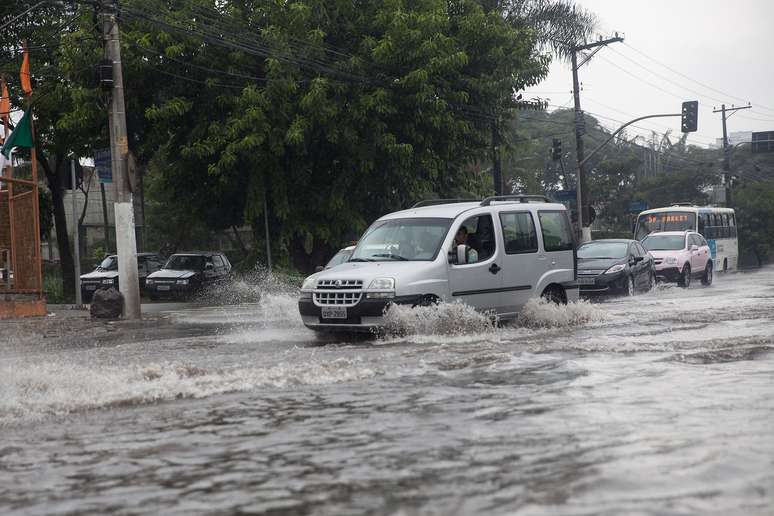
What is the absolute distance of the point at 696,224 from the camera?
37.2 metres

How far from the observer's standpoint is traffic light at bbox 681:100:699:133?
1431 inches

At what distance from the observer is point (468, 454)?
227 inches

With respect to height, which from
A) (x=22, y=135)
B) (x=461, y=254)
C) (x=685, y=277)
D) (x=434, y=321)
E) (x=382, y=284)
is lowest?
(x=685, y=277)

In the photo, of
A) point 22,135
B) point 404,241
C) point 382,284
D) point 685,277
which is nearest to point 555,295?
point 404,241

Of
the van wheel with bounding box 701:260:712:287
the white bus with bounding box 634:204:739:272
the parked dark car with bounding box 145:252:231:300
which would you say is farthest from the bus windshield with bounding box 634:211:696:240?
the parked dark car with bounding box 145:252:231:300

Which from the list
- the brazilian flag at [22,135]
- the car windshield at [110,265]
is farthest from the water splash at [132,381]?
the car windshield at [110,265]

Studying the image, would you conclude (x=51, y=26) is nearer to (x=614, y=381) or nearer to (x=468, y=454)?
(x=614, y=381)

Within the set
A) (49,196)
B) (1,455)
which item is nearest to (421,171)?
(49,196)

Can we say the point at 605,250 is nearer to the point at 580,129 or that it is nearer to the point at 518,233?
the point at 518,233

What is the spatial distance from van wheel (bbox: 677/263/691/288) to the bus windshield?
867cm

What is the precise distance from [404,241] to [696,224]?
2610 cm

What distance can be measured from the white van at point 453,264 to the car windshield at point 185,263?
14.5m

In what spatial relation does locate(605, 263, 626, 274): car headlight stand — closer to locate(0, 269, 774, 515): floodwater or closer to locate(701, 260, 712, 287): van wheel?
locate(701, 260, 712, 287): van wheel

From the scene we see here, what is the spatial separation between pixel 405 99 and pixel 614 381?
19.3 metres
